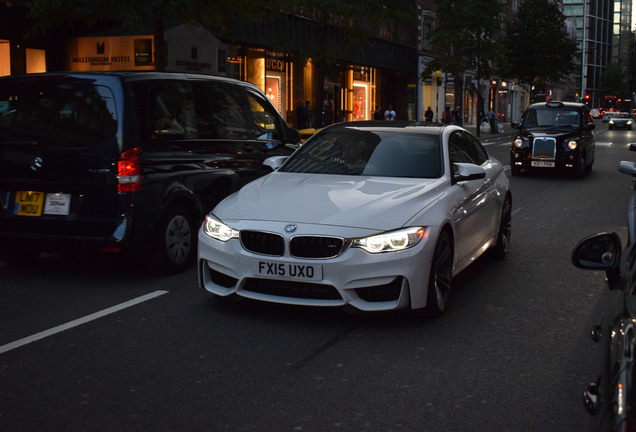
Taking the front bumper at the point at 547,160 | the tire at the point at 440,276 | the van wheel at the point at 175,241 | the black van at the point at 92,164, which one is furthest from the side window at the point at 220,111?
the front bumper at the point at 547,160

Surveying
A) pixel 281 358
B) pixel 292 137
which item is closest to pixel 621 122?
pixel 292 137

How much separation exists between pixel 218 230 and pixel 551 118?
1458 cm

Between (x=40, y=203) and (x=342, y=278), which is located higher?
(x=40, y=203)

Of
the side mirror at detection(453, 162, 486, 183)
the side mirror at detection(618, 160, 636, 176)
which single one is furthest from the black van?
the side mirror at detection(618, 160, 636, 176)

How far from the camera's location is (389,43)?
4531 centimetres

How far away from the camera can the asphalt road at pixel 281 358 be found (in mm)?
3758

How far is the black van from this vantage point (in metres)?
6.45

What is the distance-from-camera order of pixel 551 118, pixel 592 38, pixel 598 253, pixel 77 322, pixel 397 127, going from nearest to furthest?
pixel 598 253, pixel 77 322, pixel 397 127, pixel 551 118, pixel 592 38

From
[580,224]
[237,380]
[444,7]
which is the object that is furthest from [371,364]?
[444,7]

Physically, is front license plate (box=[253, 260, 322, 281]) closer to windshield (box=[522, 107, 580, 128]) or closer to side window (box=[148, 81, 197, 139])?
side window (box=[148, 81, 197, 139])

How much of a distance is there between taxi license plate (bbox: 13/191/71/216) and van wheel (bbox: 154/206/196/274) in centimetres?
84

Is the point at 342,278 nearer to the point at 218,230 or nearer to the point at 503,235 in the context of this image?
the point at 218,230

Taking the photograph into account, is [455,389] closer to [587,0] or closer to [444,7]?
[444,7]

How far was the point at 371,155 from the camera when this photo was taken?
6.59 meters
